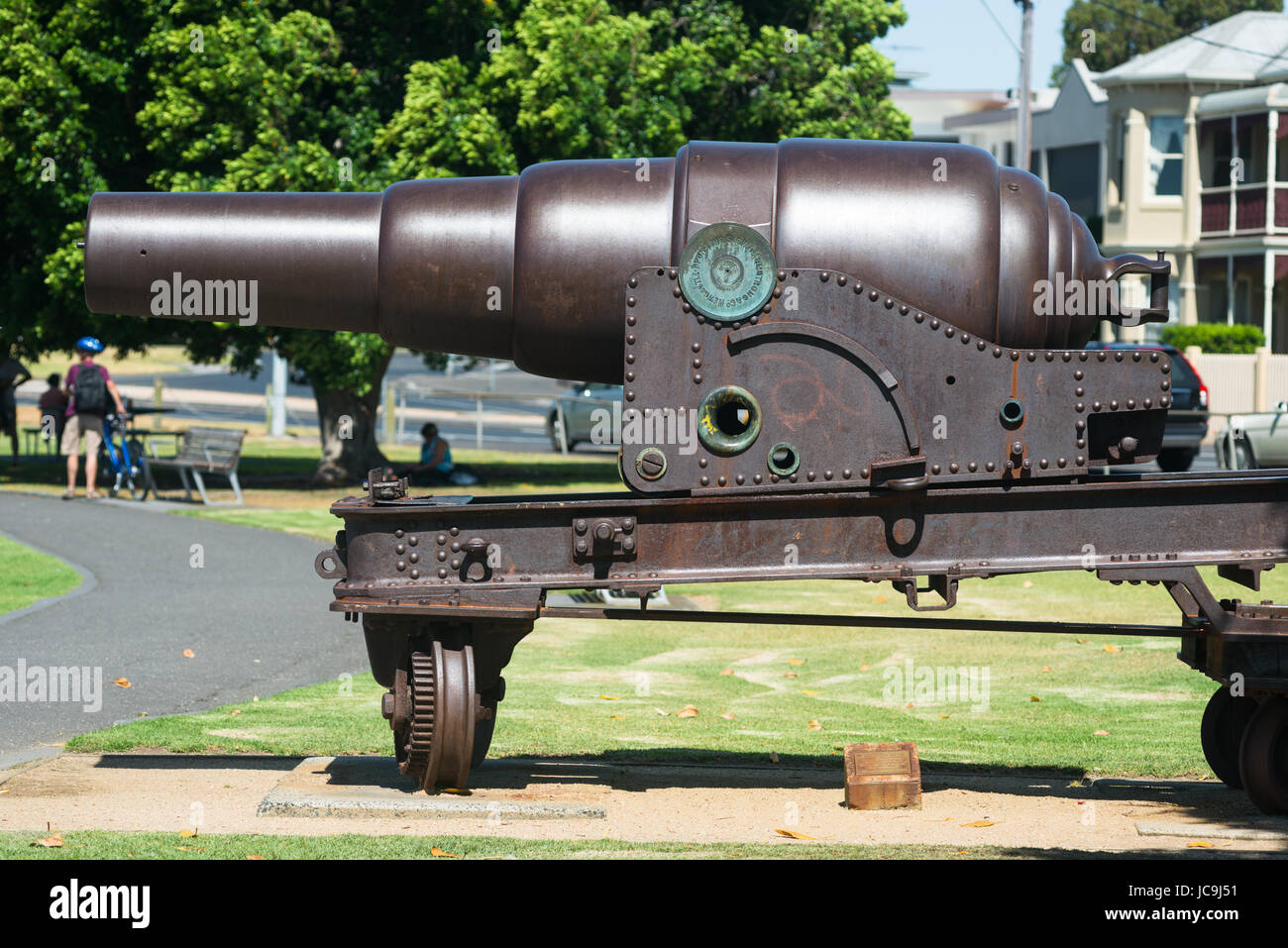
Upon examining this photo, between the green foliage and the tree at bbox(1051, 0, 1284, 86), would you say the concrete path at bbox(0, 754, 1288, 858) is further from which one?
the tree at bbox(1051, 0, 1284, 86)

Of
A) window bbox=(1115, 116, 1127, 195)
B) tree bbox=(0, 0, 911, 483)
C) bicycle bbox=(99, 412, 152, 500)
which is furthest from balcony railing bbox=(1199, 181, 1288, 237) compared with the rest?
bicycle bbox=(99, 412, 152, 500)

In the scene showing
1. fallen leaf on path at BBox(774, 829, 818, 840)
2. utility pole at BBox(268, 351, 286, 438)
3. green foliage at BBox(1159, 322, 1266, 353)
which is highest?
green foliage at BBox(1159, 322, 1266, 353)

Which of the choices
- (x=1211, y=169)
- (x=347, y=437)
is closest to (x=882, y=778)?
(x=347, y=437)

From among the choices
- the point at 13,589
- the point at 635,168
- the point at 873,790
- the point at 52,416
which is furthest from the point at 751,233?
the point at 52,416

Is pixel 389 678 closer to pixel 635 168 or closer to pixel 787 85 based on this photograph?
pixel 635 168

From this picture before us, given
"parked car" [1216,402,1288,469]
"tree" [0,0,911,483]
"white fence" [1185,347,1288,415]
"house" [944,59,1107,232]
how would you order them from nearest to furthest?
1. "parked car" [1216,402,1288,469]
2. "tree" [0,0,911,483]
3. "white fence" [1185,347,1288,415]
4. "house" [944,59,1107,232]

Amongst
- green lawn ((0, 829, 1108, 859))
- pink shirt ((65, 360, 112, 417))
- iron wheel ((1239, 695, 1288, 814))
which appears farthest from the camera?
pink shirt ((65, 360, 112, 417))

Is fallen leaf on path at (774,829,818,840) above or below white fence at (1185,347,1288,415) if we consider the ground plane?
below

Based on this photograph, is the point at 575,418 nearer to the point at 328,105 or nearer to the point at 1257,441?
the point at 328,105

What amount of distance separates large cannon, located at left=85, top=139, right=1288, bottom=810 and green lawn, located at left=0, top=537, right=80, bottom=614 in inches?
242

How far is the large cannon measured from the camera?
229 inches

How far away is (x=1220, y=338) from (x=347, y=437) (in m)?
23.4

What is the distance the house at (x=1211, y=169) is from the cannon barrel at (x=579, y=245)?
36676 mm

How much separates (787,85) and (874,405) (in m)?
19.4
